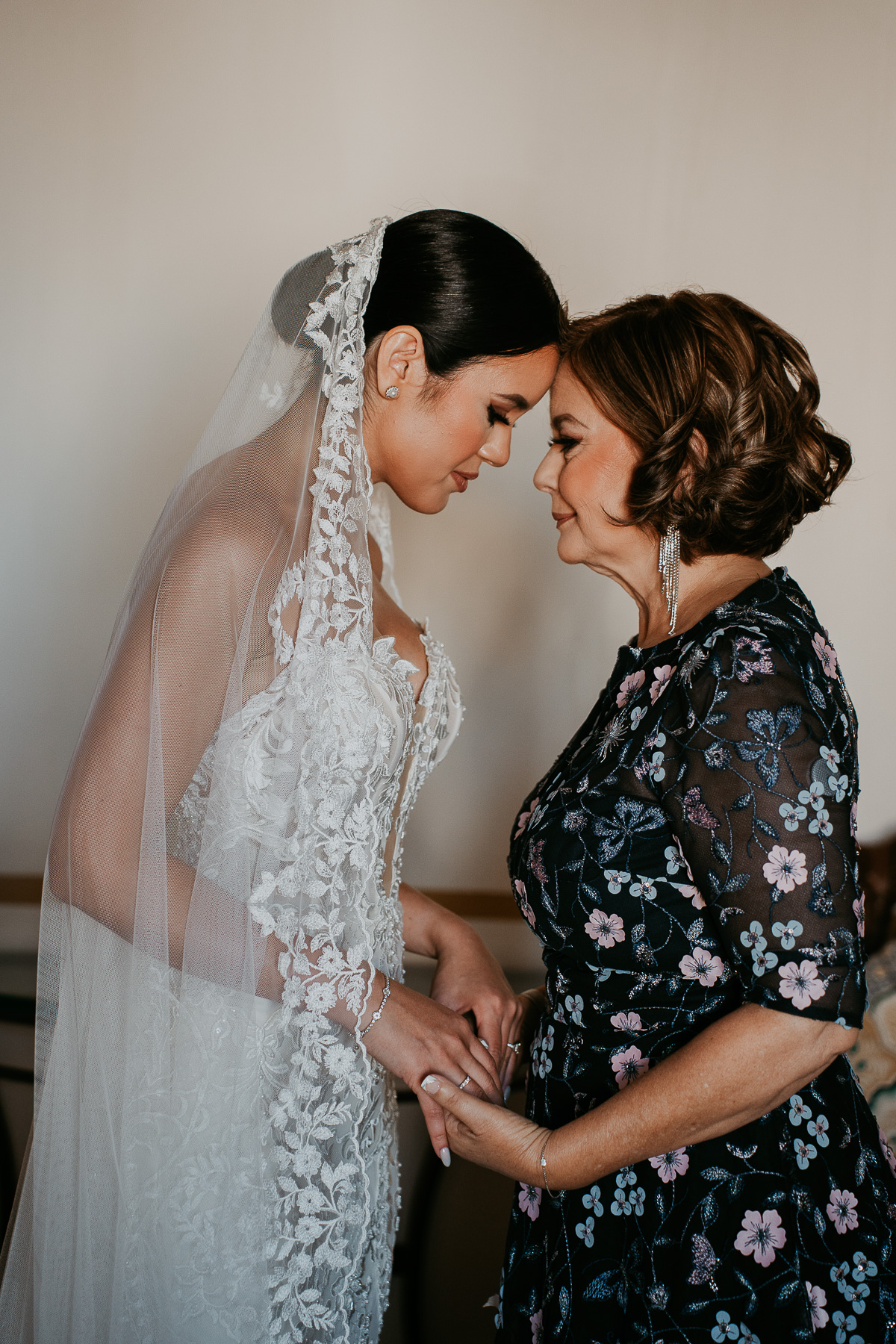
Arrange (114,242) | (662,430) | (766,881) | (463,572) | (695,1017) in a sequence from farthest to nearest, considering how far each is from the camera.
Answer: (463,572)
(114,242)
(662,430)
(695,1017)
(766,881)

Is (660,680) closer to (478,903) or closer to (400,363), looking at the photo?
(400,363)

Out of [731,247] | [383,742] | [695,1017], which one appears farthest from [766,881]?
[731,247]

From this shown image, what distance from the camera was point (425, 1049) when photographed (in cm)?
123

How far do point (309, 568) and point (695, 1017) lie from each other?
0.71 m

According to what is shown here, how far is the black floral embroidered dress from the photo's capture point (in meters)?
0.98

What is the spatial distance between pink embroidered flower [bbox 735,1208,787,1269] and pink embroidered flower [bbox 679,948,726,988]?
0.84ft

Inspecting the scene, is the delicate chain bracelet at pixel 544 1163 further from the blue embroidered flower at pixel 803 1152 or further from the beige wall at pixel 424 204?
the beige wall at pixel 424 204

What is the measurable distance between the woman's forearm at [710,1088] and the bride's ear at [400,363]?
36.3 inches

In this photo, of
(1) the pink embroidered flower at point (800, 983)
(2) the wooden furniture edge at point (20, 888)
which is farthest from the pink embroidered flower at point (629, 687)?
(2) the wooden furniture edge at point (20, 888)

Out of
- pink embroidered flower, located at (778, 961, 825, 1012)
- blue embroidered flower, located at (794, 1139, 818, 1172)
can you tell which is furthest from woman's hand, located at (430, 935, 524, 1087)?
pink embroidered flower, located at (778, 961, 825, 1012)

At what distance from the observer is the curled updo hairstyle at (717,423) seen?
48.1 inches

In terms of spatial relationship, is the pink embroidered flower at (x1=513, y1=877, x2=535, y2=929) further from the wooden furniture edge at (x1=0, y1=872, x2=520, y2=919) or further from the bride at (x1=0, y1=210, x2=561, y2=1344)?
the wooden furniture edge at (x1=0, y1=872, x2=520, y2=919)

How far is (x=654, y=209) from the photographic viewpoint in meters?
2.40

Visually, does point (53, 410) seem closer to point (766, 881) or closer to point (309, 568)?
point (309, 568)
